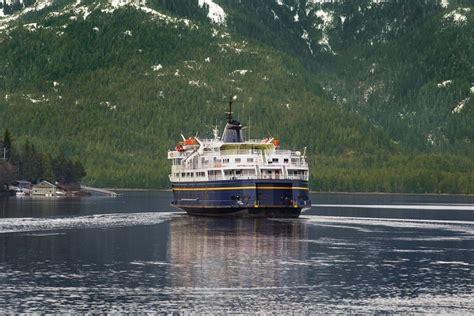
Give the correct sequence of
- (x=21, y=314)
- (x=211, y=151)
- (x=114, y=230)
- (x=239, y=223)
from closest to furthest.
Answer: (x=21, y=314), (x=114, y=230), (x=239, y=223), (x=211, y=151)

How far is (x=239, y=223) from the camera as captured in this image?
171125 mm

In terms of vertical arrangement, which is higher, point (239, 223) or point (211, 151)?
point (211, 151)

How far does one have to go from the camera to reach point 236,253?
119 m

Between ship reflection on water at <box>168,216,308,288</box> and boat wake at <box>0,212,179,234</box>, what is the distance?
10.3 metres

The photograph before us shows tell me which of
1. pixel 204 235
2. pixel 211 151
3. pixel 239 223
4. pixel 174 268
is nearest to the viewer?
pixel 174 268

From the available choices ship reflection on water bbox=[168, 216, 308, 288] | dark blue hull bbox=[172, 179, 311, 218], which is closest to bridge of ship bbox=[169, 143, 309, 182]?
dark blue hull bbox=[172, 179, 311, 218]

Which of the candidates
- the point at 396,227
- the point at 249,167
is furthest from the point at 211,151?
the point at 396,227

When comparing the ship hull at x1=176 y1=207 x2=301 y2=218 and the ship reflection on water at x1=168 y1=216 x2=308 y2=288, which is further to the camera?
the ship hull at x1=176 y1=207 x2=301 y2=218

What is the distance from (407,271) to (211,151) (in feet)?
307

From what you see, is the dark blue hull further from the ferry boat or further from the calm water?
the calm water

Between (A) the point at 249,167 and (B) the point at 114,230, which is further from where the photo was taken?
(A) the point at 249,167

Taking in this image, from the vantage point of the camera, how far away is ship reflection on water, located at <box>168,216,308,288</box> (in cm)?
9731

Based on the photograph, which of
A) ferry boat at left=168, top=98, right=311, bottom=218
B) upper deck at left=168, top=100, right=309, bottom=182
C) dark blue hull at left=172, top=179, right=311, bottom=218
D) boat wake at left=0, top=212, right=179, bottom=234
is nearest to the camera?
boat wake at left=0, top=212, right=179, bottom=234

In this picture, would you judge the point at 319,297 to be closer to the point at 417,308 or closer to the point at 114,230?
the point at 417,308
